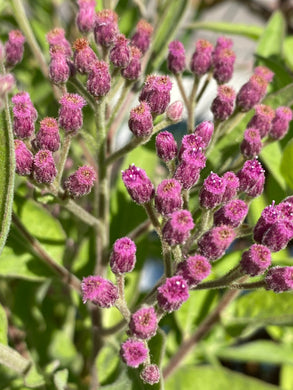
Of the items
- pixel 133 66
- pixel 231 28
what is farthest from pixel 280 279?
pixel 231 28

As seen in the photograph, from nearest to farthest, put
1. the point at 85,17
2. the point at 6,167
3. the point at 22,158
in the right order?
the point at 6,167 → the point at 22,158 → the point at 85,17

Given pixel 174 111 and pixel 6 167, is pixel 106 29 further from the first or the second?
pixel 6 167

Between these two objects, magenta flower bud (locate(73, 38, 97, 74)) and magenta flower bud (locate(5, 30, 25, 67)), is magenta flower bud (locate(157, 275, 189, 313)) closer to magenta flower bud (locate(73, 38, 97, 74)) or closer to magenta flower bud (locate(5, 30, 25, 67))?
magenta flower bud (locate(73, 38, 97, 74))

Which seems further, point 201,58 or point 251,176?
point 201,58

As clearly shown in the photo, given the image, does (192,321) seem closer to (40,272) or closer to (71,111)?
(40,272)

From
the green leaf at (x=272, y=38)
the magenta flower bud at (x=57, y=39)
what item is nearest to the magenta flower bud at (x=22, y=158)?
the magenta flower bud at (x=57, y=39)

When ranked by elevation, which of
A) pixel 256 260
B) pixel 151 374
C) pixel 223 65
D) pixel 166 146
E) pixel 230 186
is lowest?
pixel 151 374

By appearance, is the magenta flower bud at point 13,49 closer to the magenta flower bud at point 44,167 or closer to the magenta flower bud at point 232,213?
the magenta flower bud at point 44,167

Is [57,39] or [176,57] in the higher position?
[57,39]
